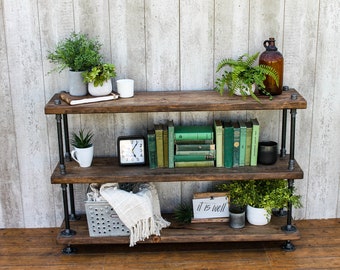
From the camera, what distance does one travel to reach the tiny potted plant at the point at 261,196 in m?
3.08

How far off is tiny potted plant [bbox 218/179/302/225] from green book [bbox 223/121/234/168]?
19 cm

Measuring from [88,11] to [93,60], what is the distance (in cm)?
33

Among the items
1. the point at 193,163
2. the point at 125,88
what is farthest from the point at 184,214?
the point at 125,88

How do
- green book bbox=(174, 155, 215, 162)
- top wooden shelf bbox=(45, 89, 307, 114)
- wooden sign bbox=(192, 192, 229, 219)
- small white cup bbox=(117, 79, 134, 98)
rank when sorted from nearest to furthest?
top wooden shelf bbox=(45, 89, 307, 114) < small white cup bbox=(117, 79, 134, 98) < green book bbox=(174, 155, 215, 162) < wooden sign bbox=(192, 192, 229, 219)

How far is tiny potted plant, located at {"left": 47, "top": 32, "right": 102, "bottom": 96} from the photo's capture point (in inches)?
114

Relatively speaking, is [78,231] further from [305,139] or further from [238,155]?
[305,139]

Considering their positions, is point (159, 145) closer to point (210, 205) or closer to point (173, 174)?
point (173, 174)

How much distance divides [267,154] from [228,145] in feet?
0.72

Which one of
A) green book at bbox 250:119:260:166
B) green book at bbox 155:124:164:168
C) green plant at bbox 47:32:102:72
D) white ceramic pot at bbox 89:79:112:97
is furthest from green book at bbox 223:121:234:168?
green plant at bbox 47:32:102:72

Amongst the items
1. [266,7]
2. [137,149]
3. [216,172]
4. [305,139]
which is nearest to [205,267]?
[216,172]

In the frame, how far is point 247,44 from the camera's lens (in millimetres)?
3113

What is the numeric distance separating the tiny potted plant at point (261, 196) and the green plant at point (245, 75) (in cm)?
55

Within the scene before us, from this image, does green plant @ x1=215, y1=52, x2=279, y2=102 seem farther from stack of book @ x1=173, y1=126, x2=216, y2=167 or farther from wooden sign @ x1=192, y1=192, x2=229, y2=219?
wooden sign @ x1=192, y1=192, x2=229, y2=219

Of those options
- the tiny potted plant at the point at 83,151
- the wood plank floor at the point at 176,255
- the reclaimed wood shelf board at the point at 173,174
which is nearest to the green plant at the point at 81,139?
the tiny potted plant at the point at 83,151
